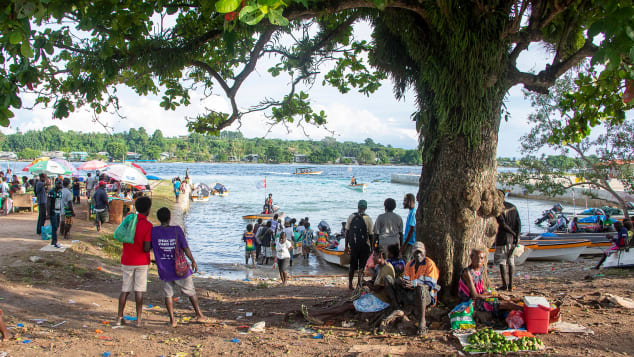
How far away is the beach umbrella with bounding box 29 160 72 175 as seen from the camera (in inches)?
789

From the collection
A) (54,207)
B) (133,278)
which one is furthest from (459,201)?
(54,207)

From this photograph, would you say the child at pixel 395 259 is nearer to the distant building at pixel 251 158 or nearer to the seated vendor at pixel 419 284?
the seated vendor at pixel 419 284

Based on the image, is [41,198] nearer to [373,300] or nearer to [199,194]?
[373,300]

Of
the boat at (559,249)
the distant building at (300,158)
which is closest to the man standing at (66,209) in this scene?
the boat at (559,249)

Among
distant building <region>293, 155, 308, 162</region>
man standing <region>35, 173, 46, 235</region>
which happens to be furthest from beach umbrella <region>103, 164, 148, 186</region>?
distant building <region>293, 155, 308, 162</region>

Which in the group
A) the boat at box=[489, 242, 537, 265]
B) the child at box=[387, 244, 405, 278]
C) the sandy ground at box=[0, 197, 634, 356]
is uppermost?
the child at box=[387, 244, 405, 278]

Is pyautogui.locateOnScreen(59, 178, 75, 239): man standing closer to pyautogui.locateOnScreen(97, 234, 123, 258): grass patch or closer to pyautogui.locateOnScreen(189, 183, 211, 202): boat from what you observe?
pyautogui.locateOnScreen(97, 234, 123, 258): grass patch

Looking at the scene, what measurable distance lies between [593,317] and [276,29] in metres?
6.64

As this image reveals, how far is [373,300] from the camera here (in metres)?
5.89

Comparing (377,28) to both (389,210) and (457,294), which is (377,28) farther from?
(457,294)

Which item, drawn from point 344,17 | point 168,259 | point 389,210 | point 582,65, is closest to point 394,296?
point 389,210

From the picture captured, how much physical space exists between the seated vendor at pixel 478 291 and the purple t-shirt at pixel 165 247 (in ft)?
12.4

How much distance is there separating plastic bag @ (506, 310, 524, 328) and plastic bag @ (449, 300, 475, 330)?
430mm

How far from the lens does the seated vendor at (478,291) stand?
545 centimetres
